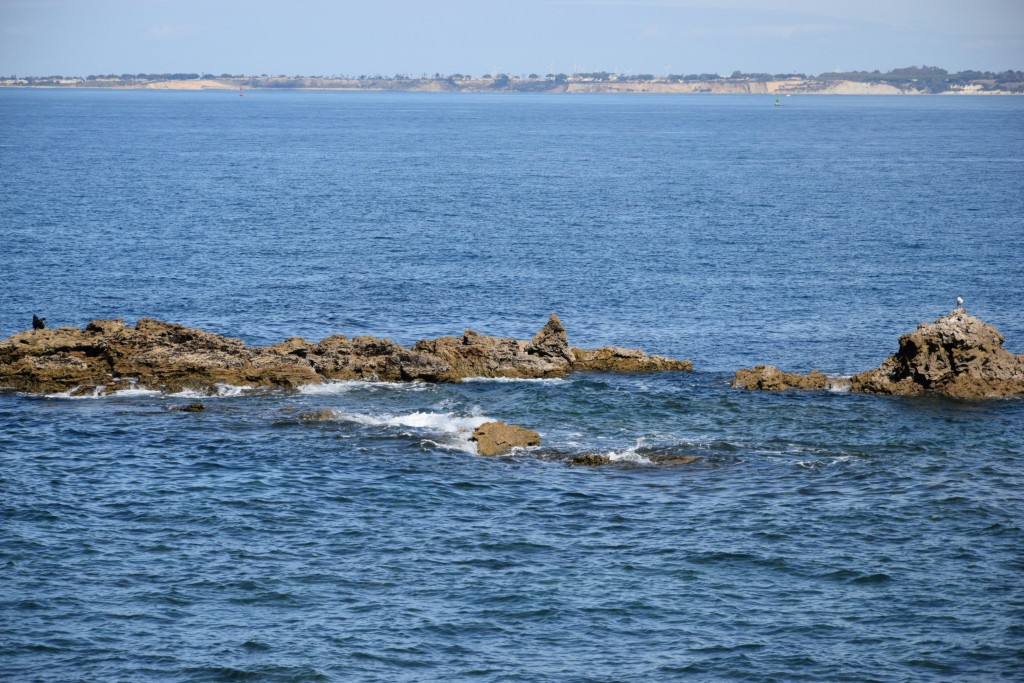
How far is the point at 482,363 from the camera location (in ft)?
193

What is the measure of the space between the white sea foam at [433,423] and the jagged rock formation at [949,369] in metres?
14.4

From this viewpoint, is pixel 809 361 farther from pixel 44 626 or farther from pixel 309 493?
pixel 44 626

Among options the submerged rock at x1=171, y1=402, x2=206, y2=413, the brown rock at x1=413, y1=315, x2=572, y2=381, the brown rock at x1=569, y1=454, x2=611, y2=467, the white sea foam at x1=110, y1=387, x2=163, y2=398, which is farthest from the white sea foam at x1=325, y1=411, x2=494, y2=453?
the white sea foam at x1=110, y1=387, x2=163, y2=398

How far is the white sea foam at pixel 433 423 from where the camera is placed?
48875mm

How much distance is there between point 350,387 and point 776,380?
20887 millimetres

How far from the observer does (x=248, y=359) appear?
57438 millimetres

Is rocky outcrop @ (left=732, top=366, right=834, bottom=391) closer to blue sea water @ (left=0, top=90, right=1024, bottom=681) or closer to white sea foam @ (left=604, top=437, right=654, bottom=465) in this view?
blue sea water @ (left=0, top=90, right=1024, bottom=681)

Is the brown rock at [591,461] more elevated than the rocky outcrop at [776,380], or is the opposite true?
the rocky outcrop at [776,380]

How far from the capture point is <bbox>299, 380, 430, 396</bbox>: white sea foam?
55.8 metres

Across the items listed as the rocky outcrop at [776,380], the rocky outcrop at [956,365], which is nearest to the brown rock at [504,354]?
the rocky outcrop at [776,380]

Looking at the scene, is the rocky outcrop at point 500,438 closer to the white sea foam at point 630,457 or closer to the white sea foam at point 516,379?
the white sea foam at point 630,457

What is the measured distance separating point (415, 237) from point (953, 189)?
7101cm

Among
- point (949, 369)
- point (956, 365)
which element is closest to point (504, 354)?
point (949, 369)

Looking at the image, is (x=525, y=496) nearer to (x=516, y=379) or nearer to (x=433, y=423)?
(x=433, y=423)
